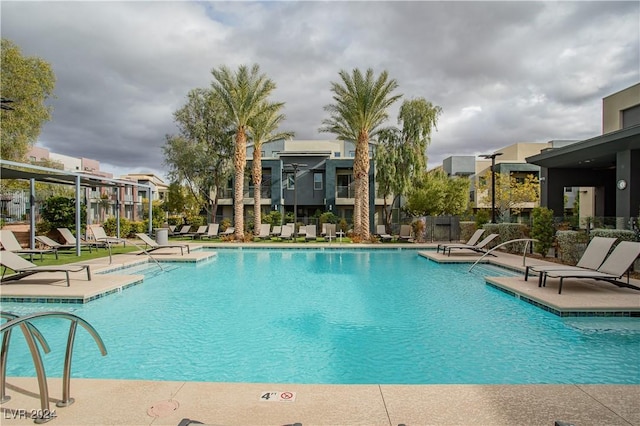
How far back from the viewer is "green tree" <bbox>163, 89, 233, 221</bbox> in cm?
2566

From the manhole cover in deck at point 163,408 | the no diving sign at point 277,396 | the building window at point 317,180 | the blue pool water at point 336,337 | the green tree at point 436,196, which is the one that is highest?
the building window at point 317,180

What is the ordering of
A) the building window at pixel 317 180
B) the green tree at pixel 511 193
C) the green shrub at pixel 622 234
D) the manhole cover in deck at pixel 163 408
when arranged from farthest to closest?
the building window at pixel 317 180, the green tree at pixel 511 193, the green shrub at pixel 622 234, the manhole cover in deck at pixel 163 408

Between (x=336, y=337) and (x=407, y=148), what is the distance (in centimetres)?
2218

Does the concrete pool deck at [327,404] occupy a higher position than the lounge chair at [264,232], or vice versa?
the lounge chair at [264,232]

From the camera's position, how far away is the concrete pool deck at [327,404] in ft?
9.64

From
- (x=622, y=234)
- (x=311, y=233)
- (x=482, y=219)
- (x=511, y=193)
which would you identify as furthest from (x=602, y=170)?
(x=311, y=233)

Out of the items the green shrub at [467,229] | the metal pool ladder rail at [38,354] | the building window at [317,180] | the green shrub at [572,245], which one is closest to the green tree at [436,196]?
the green shrub at [467,229]

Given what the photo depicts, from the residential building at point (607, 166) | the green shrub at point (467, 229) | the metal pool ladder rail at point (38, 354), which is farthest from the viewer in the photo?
the green shrub at point (467, 229)

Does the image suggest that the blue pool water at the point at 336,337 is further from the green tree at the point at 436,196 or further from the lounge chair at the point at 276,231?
Answer: the green tree at the point at 436,196

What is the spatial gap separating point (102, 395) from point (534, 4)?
47.1 ft

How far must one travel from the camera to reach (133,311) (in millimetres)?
7293

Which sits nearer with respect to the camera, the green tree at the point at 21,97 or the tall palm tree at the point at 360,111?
the green tree at the point at 21,97

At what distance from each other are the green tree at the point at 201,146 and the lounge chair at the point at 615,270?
2279 centimetres

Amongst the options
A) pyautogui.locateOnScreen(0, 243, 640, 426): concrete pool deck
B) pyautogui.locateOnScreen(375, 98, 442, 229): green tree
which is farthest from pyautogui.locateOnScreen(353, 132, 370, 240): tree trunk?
pyautogui.locateOnScreen(0, 243, 640, 426): concrete pool deck
